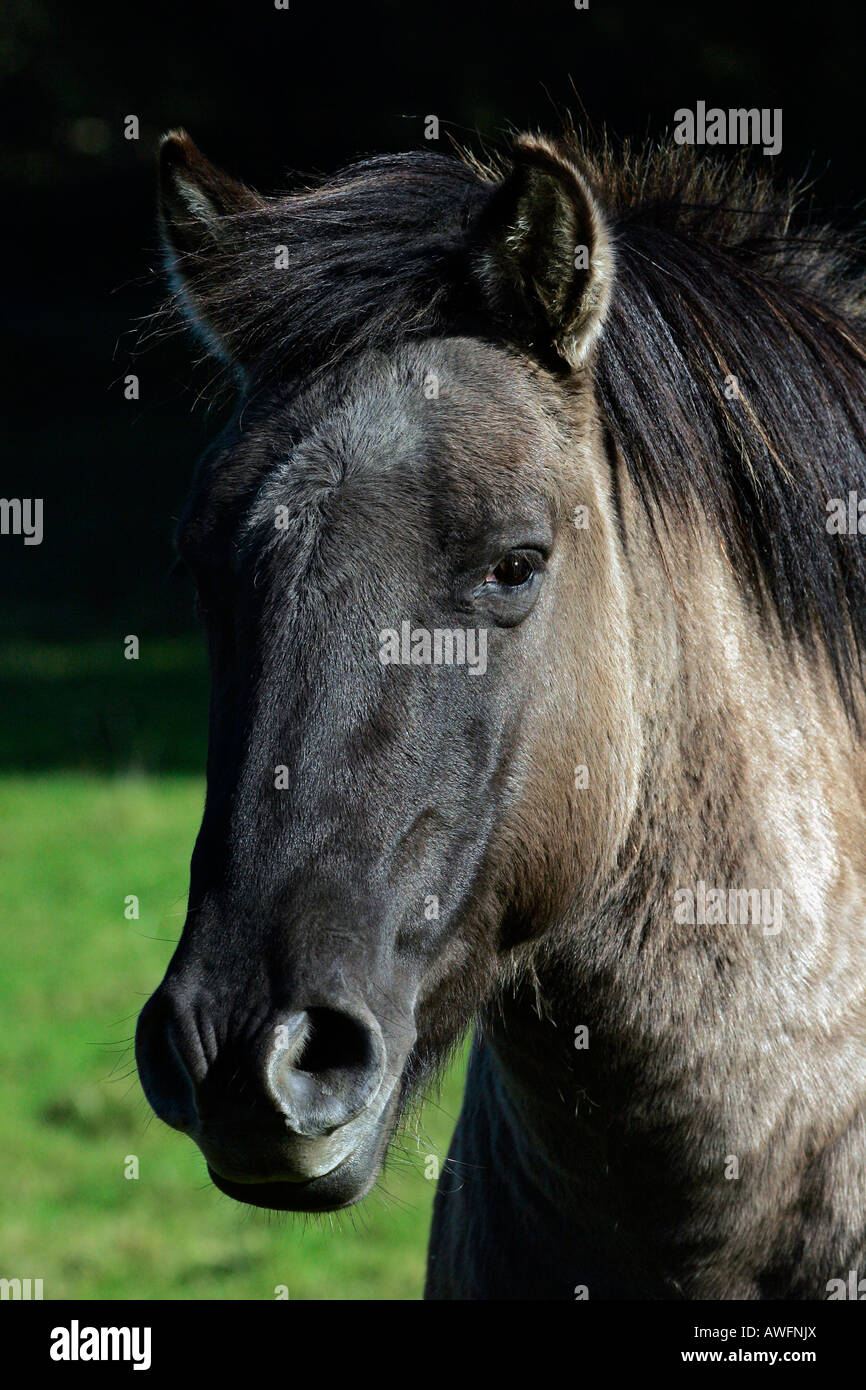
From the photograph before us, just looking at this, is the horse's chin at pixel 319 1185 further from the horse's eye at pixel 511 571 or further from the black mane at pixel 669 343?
the black mane at pixel 669 343

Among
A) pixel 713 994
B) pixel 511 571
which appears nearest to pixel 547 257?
pixel 511 571

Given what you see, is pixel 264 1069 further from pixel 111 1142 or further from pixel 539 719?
pixel 111 1142

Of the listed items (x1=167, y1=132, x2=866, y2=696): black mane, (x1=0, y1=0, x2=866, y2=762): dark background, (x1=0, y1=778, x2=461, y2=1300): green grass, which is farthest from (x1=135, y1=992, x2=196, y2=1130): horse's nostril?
(x1=0, y1=0, x2=866, y2=762): dark background

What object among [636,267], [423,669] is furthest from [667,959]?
[636,267]

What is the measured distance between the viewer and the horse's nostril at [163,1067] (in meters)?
2.34

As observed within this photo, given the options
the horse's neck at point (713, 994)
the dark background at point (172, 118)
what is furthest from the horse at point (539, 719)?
the dark background at point (172, 118)

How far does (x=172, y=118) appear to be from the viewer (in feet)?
67.2

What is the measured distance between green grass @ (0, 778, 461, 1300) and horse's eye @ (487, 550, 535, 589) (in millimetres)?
1111

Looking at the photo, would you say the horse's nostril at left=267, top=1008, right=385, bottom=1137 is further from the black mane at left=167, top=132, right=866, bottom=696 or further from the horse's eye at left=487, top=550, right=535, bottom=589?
the black mane at left=167, top=132, right=866, bottom=696

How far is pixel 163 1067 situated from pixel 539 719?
3.05 ft

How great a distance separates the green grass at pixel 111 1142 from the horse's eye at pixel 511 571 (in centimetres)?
111

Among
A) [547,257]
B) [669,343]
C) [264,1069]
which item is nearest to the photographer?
[264,1069]

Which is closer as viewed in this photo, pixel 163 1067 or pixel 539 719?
pixel 163 1067

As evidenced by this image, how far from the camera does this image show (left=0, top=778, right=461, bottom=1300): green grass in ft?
18.8
